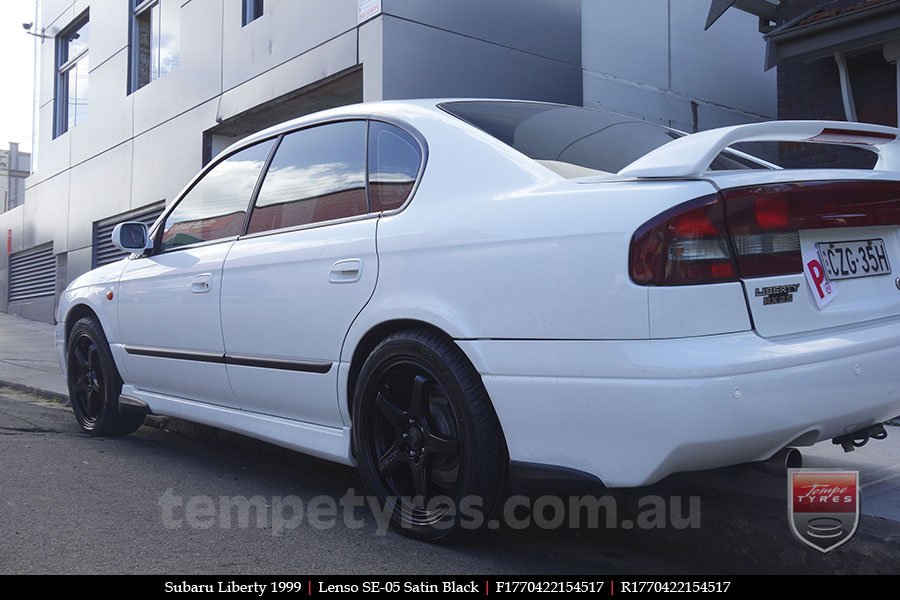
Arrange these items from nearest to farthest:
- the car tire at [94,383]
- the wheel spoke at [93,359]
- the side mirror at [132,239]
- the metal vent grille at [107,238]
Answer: the side mirror at [132,239], the car tire at [94,383], the wheel spoke at [93,359], the metal vent grille at [107,238]

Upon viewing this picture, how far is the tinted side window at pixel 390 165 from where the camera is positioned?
10.8ft

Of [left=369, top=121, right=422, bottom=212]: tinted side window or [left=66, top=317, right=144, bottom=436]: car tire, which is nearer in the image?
[left=369, top=121, right=422, bottom=212]: tinted side window

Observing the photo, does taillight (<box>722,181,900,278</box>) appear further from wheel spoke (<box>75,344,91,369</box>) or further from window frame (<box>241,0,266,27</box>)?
window frame (<box>241,0,266,27</box>)

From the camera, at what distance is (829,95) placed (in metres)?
8.48

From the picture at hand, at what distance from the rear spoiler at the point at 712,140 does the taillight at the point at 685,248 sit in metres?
0.12

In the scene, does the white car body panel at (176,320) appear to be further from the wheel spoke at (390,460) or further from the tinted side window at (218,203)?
the wheel spoke at (390,460)

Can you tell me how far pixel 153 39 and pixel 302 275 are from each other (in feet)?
37.3

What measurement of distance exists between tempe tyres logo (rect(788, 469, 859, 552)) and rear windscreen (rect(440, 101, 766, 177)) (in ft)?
3.70

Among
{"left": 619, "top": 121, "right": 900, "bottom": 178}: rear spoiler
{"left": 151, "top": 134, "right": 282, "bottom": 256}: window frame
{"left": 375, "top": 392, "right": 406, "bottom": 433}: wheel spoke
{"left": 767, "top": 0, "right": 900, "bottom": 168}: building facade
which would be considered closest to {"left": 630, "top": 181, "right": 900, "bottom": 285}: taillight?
{"left": 619, "top": 121, "right": 900, "bottom": 178}: rear spoiler

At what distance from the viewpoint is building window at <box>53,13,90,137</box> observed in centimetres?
1603

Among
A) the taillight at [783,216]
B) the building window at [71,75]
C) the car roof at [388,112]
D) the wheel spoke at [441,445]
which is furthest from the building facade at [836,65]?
the building window at [71,75]

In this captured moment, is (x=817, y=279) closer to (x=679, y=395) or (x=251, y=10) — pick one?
(x=679, y=395)

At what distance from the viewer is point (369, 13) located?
8.50 metres

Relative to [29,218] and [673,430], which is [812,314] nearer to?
[673,430]
